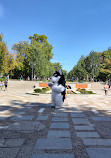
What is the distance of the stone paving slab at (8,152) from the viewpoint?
235 cm

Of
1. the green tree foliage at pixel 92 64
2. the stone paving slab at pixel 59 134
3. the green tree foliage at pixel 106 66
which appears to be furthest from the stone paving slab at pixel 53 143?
the green tree foliage at pixel 92 64

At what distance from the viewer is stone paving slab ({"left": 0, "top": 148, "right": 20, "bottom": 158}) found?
235cm

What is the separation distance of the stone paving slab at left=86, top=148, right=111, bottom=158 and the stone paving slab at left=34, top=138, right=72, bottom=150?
1.32ft

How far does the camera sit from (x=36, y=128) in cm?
382

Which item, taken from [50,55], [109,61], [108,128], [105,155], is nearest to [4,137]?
[105,155]

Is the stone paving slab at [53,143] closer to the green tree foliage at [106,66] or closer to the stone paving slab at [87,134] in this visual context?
the stone paving slab at [87,134]

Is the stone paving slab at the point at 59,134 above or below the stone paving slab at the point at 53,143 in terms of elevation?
below

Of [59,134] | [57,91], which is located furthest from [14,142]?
[57,91]

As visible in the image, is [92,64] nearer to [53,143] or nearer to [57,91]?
[57,91]

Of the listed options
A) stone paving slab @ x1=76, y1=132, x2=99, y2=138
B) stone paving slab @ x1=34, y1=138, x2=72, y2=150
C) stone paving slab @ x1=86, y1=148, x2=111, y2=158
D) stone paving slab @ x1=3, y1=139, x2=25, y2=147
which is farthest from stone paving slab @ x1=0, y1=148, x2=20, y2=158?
stone paving slab @ x1=76, y1=132, x2=99, y2=138

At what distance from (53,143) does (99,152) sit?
35.6 inches

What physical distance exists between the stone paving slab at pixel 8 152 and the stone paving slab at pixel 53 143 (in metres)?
0.39

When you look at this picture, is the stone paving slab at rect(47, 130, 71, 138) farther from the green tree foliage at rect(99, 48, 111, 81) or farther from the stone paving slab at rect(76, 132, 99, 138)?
the green tree foliage at rect(99, 48, 111, 81)

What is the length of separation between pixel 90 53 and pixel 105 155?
4548cm
